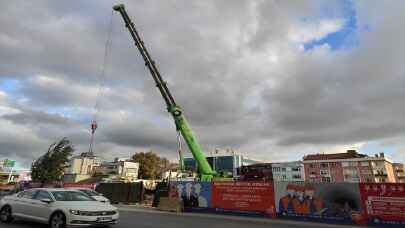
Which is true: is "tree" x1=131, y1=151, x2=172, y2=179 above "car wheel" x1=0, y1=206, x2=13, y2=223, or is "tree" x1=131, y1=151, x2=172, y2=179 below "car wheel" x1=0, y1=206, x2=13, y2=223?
above

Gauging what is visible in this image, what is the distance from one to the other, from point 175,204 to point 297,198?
25.5 ft

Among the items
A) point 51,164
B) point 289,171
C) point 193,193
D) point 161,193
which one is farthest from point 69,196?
point 289,171

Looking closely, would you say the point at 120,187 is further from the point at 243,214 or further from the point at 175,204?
the point at 243,214

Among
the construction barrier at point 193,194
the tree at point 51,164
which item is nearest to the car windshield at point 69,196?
the construction barrier at point 193,194

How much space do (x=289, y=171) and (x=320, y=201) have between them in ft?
321

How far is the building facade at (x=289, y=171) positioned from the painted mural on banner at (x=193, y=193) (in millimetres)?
89111

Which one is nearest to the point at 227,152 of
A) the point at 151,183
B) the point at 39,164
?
the point at 39,164

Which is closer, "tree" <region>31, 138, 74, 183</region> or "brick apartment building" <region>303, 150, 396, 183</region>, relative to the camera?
"tree" <region>31, 138, 74, 183</region>

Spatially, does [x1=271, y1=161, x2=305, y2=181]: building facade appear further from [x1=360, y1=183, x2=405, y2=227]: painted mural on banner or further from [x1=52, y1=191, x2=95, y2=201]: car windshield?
[x1=52, y1=191, x2=95, y2=201]: car windshield

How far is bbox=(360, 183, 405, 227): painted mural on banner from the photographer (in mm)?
12594

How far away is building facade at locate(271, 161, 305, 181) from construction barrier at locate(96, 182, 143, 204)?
84520 millimetres

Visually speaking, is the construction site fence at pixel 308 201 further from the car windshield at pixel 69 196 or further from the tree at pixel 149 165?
the tree at pixel 149 165

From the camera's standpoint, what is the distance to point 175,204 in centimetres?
1914

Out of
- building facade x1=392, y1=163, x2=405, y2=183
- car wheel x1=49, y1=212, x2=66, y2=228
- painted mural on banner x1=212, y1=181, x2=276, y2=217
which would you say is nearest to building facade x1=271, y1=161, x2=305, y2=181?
building facade x1=392, y1=163, x2=405, y2=183
